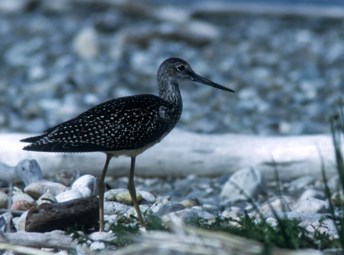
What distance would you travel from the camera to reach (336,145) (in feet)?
17.0

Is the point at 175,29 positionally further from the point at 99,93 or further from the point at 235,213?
the point at 235,213

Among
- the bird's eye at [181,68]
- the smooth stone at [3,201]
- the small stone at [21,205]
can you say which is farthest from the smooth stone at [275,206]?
the smooth stone at [3,201]

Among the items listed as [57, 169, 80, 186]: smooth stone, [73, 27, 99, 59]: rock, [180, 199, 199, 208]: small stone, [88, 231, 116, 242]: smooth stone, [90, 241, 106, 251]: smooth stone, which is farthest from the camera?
[73, 27, 99, 59]: rock

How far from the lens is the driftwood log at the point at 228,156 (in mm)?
9320

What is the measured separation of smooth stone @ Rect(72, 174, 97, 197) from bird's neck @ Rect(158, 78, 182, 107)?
32.0 inches

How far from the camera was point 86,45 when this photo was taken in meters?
17.5

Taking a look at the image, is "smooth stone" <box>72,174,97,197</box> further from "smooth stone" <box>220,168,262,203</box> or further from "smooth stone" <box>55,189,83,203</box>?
"smooth stone" <box>220,168,262,203</box>

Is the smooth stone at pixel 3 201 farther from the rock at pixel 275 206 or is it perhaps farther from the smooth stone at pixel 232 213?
the rock at pixel 275 206

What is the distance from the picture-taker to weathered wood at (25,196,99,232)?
654 centimetres

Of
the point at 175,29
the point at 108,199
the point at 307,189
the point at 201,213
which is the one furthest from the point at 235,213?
the point at 175,29

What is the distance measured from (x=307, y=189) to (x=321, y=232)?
2.73m

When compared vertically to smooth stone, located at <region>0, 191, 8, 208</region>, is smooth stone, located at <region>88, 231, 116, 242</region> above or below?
below

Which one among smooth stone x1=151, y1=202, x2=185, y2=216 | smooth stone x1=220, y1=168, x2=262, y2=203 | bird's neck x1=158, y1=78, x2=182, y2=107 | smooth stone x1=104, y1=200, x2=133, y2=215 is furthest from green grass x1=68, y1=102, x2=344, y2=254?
smooth stone x1=220, y1=168, x2=262, y2=203

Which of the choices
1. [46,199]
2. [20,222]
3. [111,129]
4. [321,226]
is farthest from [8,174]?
[321,226]
